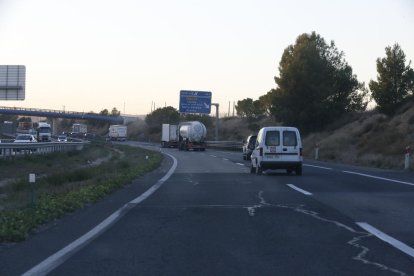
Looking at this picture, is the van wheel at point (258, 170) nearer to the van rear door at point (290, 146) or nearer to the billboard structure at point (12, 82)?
the van rear door at point (290, 146)

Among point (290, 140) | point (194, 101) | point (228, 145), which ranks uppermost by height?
point (194, 101)

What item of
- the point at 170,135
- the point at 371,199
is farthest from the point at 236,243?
the point at 170,135

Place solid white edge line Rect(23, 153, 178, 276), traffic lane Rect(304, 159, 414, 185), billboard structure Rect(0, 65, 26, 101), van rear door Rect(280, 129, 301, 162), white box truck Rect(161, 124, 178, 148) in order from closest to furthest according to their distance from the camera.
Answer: solid white edge line Rect(23, 153, 178, 276)
traffic lane Rect(304, 159, 414, 185)
van rear door Rect(280, 129, 301, 162)
billboard structure Rect(0, 65, 26, 101)
white box truck Rect(161, 124, 178, 148)

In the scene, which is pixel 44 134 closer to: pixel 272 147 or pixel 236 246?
pixel 272 147

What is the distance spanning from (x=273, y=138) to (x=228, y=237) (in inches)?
611

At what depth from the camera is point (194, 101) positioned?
66375mm

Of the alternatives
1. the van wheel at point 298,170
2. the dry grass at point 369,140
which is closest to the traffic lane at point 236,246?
the van wheel at point 298,170

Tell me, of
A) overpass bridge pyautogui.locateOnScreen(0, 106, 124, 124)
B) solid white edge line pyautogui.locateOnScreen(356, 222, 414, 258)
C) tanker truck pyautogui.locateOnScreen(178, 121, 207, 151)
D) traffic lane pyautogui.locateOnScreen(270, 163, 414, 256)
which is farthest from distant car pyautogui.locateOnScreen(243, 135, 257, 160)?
overpass bridge pyautogui.locateOnScreen(0, 106, 124, 124)

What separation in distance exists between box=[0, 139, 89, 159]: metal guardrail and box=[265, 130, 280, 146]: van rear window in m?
20.5

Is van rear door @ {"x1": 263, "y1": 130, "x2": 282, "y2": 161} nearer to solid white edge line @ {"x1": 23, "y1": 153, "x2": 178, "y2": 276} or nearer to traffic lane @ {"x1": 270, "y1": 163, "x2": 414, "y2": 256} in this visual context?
traffic lane @ {"x1": 270, "y1": 163, "x2": 414, "y2": 256}

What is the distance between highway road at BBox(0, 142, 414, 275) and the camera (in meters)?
7.88

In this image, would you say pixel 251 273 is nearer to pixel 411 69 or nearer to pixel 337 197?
pixel 337 197

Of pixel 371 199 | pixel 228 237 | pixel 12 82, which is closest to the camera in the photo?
pixel 228 237

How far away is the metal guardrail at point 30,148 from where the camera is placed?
42.0 m
